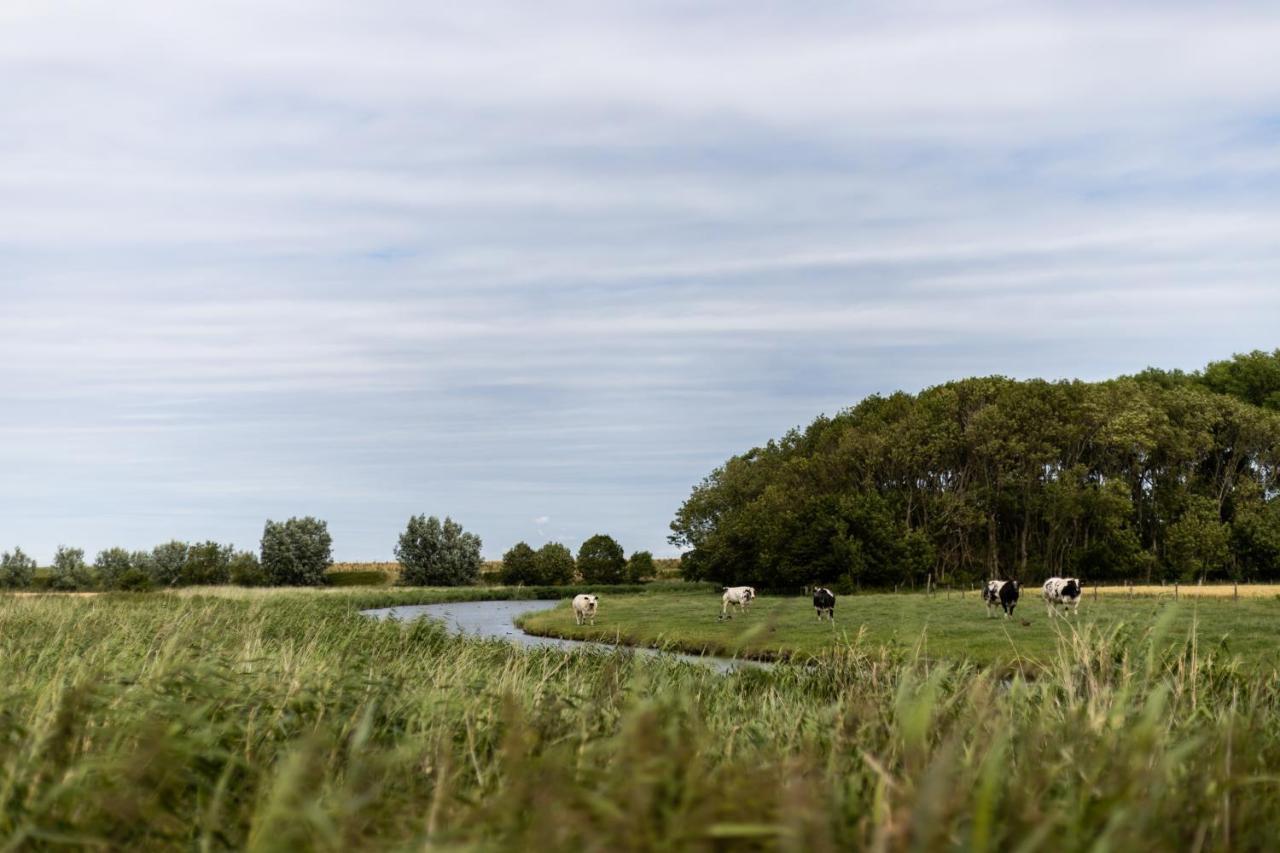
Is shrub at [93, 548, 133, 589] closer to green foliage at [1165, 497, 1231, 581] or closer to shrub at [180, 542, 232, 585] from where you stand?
shrub at [180, 542, 232, 585]

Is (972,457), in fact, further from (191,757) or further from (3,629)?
(191,757)

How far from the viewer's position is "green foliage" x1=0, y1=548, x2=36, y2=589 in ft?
335

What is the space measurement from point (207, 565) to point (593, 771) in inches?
4622

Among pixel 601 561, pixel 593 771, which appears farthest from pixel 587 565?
pixel 593 771

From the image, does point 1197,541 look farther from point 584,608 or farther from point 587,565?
point 587,565

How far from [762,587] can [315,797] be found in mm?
78548

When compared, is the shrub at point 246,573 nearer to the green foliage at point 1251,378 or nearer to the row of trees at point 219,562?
the row of trees at point 219,562

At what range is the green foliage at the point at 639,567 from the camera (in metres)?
109

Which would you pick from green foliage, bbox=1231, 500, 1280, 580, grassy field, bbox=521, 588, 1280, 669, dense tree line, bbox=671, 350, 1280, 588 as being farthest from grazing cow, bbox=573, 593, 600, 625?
green foliage, bbox=1231, 500, 1280, 580

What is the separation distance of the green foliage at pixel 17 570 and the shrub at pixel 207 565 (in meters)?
13.8

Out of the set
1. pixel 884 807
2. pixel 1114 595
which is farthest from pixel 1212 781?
pixel 1114 595

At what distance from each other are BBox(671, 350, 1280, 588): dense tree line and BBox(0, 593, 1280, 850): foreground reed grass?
217ft

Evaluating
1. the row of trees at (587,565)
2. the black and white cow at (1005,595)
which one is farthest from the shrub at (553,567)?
the black and white cow at (1005,595)

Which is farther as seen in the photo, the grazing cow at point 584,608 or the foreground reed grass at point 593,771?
the grazing cow at point 584,608
